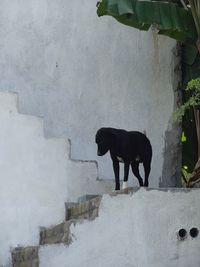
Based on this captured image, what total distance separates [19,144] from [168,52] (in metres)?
3.18

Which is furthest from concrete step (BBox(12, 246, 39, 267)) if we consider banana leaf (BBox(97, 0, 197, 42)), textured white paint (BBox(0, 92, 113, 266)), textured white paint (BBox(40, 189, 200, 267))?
banana leaf (BBox(97, 0, 197, 42))

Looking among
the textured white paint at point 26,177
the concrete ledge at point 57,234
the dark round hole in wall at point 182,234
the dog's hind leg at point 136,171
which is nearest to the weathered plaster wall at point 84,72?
the dog's hind leg at point 136,171

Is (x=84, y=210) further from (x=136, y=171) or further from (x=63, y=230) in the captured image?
(x=136, y=171)

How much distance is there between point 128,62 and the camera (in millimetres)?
11969

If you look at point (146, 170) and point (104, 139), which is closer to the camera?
point (104, 139)

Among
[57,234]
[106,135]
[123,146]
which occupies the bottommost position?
[57,234]

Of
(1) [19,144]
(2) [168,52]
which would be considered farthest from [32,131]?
(2) [168,52]

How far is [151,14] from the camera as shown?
34.5 ft

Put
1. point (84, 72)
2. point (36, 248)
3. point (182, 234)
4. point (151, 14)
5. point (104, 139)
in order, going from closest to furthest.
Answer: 1. point (36, 248)
2. point (182, 234)
3. point (104, 139)
4. point (151, 14)
5. point (84, 72)

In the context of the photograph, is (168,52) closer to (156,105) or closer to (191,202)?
(156,105)

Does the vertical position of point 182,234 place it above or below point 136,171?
below

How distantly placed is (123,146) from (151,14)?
5.99 ft

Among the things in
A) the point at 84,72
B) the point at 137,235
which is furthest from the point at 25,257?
the point at 84,72

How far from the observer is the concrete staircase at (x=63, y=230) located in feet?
30.7
